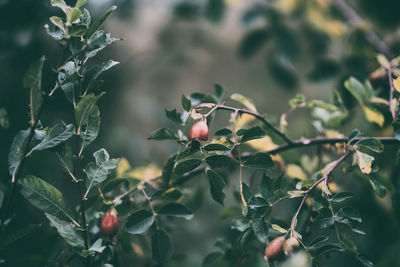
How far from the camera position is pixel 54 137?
53 centimetres

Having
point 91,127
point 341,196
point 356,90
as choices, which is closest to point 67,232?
point 91,127

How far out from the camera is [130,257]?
36.4 inches

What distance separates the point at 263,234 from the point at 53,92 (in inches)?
15.6

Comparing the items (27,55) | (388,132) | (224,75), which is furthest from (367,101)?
(224,75)

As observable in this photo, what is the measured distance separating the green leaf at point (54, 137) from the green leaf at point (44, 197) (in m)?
0.06

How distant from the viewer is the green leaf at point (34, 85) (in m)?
0.49

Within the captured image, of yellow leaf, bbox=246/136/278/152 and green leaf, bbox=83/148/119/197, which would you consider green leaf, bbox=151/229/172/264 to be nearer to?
green leaf, bbox=83/148/119/197

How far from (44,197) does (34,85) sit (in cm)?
18

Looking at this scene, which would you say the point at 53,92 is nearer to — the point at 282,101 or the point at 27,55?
the point at 27,55

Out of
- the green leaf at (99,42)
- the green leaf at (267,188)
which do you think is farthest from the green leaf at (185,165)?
the green leaf at (99,42)

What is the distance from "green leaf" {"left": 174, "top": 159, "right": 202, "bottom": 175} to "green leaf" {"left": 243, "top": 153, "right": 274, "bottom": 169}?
0.28 feet

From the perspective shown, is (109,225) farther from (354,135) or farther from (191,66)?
(191,66)

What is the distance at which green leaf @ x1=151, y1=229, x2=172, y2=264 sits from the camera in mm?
609

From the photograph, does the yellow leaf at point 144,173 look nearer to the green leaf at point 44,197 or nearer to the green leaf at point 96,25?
the green leaf at point 44,197
